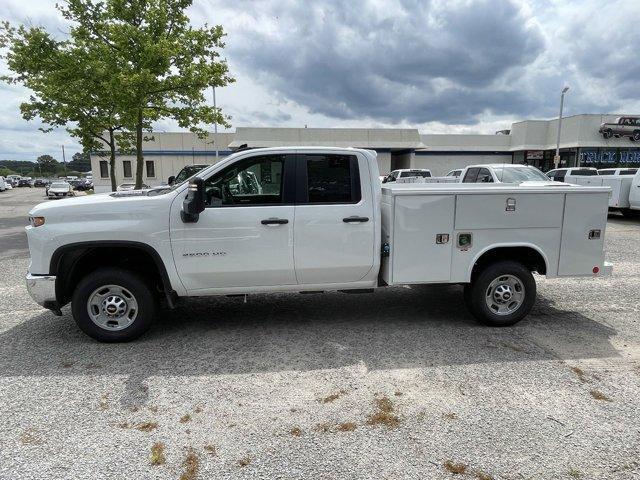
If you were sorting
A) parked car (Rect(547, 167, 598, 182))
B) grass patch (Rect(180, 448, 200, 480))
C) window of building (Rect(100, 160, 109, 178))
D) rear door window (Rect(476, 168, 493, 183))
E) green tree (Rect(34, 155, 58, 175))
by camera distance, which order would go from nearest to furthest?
grass patch (Rect(180, 448, 200, 480))
rear door window (Rect(476, 168, 493, 183))
parked car (Rect(547, 167, 598, 182))
window of building (Rect(100, 160, 109, 178))
green tree (Rect(34, 155, 58, 175))

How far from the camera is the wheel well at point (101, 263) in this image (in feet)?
15.4

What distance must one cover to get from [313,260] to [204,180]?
1420mm

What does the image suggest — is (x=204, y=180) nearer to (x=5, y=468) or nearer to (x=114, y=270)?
(x=114, y=270)

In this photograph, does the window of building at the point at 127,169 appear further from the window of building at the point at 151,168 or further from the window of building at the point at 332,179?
the window of building at the point at 332,179

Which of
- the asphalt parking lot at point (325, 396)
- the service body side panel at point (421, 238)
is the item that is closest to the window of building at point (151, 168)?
the asphalt parking lot at point (325, 396)

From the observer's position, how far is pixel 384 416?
11.6 feet

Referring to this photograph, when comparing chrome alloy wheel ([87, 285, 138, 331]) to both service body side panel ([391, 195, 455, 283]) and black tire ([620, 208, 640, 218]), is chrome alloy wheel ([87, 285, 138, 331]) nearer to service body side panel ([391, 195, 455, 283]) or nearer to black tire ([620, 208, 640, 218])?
service body side panel ([391, 195, 455, 283])

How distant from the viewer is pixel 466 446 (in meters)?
3.16

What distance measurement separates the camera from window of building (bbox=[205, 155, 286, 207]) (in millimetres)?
4832

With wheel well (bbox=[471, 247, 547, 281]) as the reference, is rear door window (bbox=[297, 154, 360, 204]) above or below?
above

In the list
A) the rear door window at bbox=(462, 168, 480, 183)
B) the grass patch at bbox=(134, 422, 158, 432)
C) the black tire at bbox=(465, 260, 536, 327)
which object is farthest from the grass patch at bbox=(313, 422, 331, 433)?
the rear door window at bbox=(462, 168, 480, 183)

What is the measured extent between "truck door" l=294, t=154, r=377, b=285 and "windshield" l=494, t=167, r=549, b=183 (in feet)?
32.3

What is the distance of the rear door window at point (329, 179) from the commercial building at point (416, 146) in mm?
33760

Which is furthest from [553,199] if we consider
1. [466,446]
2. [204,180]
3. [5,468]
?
[5,468]
